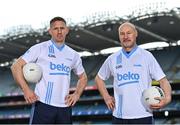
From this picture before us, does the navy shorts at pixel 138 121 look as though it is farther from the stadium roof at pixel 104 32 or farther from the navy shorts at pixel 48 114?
the stadium roof at pixel 104 32

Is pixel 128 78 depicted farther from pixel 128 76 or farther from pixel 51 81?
pixel 51 81

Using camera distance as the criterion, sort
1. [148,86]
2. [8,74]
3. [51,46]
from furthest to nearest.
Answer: [8,74] → [51,46] → [148,86]

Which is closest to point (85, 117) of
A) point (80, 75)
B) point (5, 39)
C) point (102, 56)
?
point (102, 56)

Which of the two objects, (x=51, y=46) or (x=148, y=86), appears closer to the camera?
(x=148, y=86)

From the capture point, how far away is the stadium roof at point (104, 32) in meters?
25.9

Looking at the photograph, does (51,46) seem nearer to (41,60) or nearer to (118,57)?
(41,60)

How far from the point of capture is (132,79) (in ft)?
15.0

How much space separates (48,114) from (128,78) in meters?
1.08

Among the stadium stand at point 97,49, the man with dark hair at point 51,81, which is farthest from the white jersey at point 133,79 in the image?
the stadium stand at point 97,49

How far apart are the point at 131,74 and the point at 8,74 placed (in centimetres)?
3607

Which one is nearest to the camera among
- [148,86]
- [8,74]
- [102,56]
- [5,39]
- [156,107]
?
[156,107]

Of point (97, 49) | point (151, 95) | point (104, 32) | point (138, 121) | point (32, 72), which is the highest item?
point (32, 72)

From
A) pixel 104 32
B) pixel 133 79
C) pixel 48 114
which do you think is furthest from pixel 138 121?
pixel 104 32

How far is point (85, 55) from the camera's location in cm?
3612
